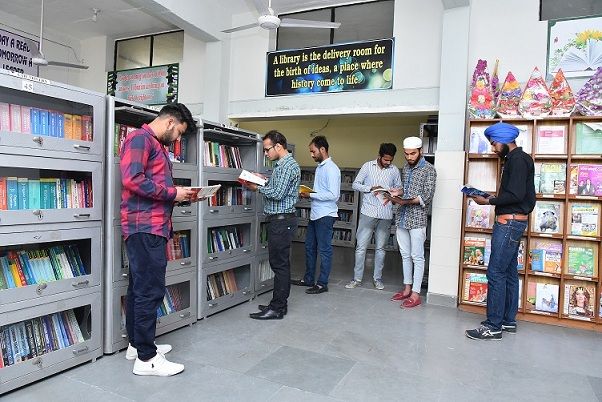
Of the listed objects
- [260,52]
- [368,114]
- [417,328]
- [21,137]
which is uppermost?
[260,52]

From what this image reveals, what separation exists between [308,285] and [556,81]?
3179 mm

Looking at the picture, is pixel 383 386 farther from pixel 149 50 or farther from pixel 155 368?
pixel 149 50

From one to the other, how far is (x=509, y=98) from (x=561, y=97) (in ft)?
1.37

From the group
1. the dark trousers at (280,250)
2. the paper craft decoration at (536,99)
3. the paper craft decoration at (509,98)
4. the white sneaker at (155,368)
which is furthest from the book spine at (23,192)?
the paper craft decoration at (536,99)

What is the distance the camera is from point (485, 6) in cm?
406

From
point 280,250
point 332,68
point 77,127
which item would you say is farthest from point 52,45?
point 280,250

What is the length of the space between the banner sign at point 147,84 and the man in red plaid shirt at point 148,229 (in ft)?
14.8

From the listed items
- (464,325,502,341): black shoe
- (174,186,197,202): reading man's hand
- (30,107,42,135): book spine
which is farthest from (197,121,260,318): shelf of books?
(464,325,502,341): black shoe

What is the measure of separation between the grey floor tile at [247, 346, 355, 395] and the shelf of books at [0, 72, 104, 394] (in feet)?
3.51

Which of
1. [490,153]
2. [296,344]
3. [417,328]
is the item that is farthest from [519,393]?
[490,153]

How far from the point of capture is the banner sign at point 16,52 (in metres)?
6.45

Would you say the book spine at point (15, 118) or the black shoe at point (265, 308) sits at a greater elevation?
the book spine at point (15, 118)

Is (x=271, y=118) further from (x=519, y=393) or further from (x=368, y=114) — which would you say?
(x=519, y=393)

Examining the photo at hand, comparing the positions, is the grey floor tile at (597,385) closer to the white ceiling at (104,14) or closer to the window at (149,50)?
the white ceiling at (104,14)
